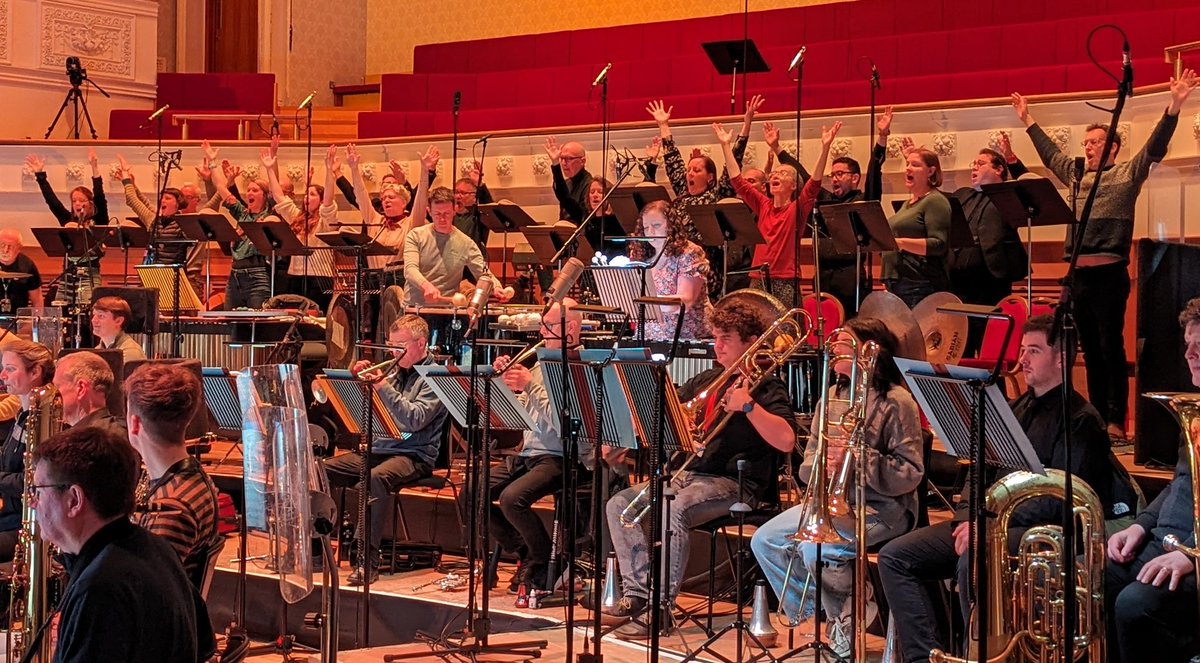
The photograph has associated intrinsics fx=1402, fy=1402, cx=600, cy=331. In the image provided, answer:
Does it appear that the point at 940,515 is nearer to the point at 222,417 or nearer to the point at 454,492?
the point at 454,492

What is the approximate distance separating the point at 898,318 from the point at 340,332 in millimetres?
3746

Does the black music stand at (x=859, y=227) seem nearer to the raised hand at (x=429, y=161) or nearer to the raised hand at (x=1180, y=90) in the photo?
the raised hand at (x=1180, y=90)

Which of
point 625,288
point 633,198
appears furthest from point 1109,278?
point 633,198

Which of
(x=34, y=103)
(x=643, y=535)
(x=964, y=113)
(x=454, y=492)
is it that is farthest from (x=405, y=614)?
(x=34, y=103)

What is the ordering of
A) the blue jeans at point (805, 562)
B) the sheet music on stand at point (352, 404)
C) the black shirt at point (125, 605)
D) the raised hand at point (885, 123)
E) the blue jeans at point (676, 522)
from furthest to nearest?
the raised hand at point (885, 123)
the sheet music on stand at point (352, 404)
the blue jeans at point (676, 522)
the blue jeans at point (805, 562)
the black shirt at point (125, 605)

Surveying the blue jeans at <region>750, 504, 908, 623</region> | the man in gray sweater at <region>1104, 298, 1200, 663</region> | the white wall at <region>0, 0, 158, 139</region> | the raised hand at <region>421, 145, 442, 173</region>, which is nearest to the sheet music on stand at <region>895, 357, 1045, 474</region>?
the man in gray sweater at <region>1104, 298, 1200, 663</region>

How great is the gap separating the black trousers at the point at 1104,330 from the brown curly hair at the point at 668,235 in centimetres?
184

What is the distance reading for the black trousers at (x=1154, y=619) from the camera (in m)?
3.69

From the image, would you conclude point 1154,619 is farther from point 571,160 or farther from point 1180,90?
point 571,160

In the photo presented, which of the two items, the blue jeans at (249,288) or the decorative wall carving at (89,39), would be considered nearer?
the blue jeans at (249,288)

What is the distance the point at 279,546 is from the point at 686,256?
3.29 meters

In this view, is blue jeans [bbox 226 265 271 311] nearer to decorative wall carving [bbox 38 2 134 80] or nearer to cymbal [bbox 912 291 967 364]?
cymbal [bbox 912 291 967 364]

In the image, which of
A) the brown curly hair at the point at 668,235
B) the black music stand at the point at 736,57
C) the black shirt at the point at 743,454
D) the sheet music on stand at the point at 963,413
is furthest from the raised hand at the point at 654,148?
the sheet music on stand at the point at 963,413

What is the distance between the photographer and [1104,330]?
21.1 ft
